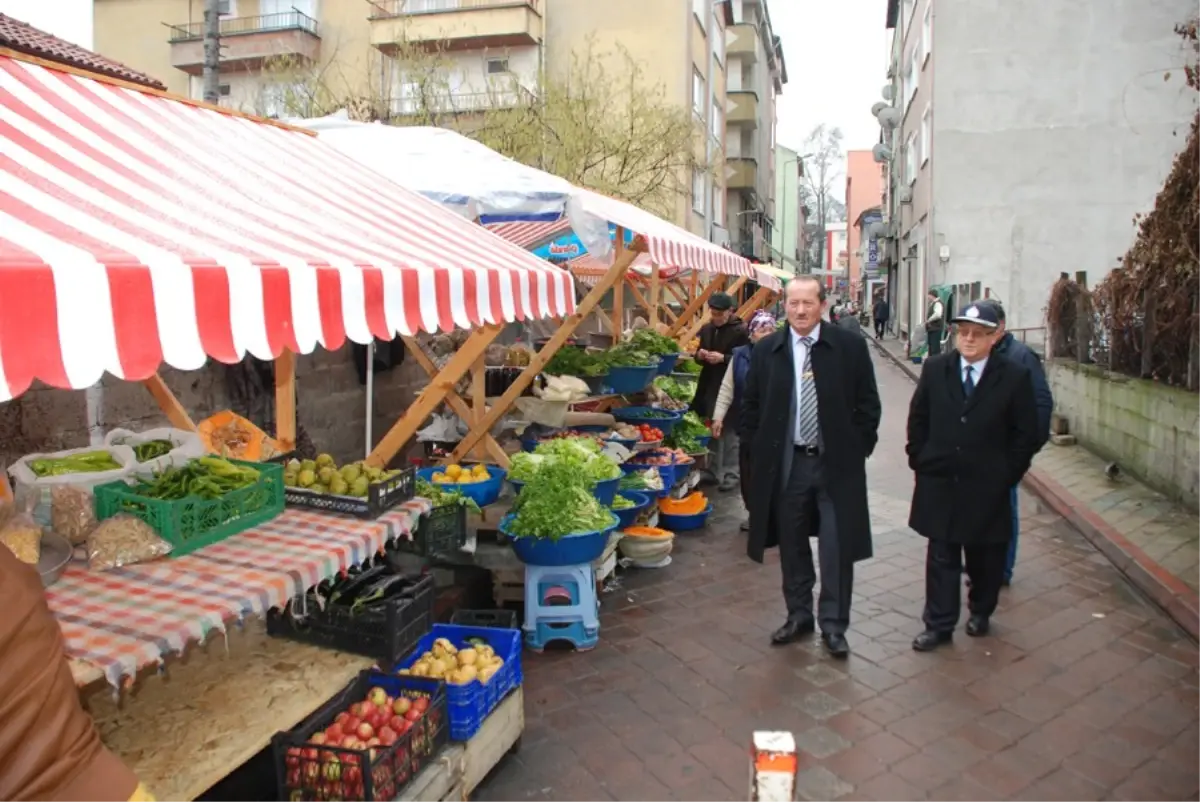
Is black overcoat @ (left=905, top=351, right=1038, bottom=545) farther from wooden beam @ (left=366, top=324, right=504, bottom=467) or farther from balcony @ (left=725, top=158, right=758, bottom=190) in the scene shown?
balcony @ (left=725, top=158, right=758, bottom=190)

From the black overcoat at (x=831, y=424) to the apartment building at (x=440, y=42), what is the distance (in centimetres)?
1806

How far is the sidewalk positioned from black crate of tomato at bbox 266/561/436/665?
4589mm

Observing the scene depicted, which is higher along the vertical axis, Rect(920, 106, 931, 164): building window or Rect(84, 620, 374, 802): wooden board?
Rect(920, 106, 931, 164): building window

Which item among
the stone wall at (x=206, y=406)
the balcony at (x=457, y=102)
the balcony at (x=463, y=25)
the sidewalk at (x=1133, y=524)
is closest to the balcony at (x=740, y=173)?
the balcony at (x=463, y=25)

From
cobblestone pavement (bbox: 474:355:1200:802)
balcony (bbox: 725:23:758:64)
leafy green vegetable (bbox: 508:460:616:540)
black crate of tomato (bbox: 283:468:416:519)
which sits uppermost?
balcony (bbox: 725:23:758:64)

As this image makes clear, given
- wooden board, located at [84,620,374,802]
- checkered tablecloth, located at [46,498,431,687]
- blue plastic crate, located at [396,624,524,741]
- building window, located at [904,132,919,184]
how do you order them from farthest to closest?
1. building window, located at [904,132,919,184]
2. blue plastic crate, located at [396,624,524,741]
3. wooden board, located at [84,620,374,802]
4. checkered tablecloth, located at [46,498,431,687]

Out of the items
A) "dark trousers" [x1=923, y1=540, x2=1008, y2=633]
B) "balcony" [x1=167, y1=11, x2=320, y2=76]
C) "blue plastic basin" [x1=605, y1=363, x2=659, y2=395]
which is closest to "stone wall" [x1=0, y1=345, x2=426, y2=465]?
"blue plastic basin" [x1=605, y1=363, x2=659, y2=395]

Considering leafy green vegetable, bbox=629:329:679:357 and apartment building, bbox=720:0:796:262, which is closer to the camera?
leafy green vegetable, bbox=629:329:679:357

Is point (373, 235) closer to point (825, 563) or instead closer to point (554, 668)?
point (554, 668)

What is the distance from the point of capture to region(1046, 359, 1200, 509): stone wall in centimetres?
791

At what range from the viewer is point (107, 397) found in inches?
211

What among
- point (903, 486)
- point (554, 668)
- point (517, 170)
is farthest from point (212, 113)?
point (903, 486)

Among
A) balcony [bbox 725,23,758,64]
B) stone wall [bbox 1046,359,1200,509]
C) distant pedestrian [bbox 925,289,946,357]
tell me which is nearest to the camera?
stone wall [bbox 1046,359,1200,509]

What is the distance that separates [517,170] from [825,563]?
3.42m
